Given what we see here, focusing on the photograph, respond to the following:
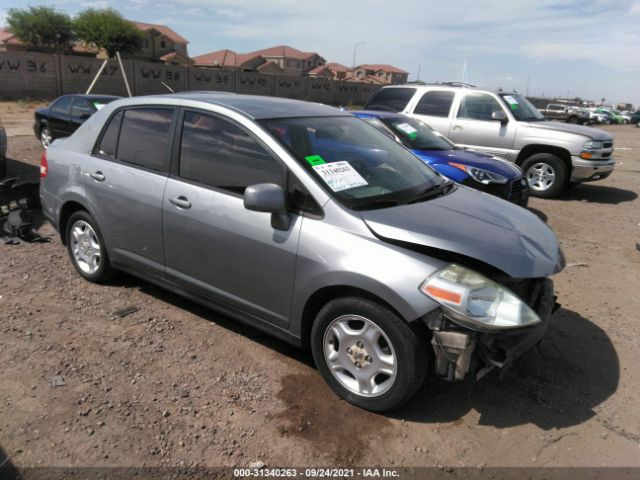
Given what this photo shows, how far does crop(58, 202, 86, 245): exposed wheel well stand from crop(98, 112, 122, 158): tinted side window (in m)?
0.59

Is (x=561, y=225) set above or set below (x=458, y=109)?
below

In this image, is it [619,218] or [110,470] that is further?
[619,218]

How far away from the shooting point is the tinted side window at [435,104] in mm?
9462

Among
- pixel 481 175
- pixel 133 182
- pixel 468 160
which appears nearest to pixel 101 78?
pixel 468 160

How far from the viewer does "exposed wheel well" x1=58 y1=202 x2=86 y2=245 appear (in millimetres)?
4445

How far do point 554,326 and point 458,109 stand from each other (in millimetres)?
6168

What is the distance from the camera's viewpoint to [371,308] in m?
2.72

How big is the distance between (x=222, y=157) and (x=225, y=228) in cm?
51

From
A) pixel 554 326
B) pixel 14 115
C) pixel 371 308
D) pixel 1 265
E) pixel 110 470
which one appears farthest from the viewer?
pixel 14 115

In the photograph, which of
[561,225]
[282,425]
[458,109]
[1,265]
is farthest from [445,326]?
[458,109]

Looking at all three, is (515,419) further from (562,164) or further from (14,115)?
(14,115)

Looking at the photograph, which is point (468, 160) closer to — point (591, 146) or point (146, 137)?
point (591, 146)

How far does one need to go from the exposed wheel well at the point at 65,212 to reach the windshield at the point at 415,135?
168 inches

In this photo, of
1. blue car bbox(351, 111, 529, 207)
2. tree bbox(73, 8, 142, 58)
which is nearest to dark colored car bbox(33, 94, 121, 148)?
blue car bbox(351, 111, 529, 207)
